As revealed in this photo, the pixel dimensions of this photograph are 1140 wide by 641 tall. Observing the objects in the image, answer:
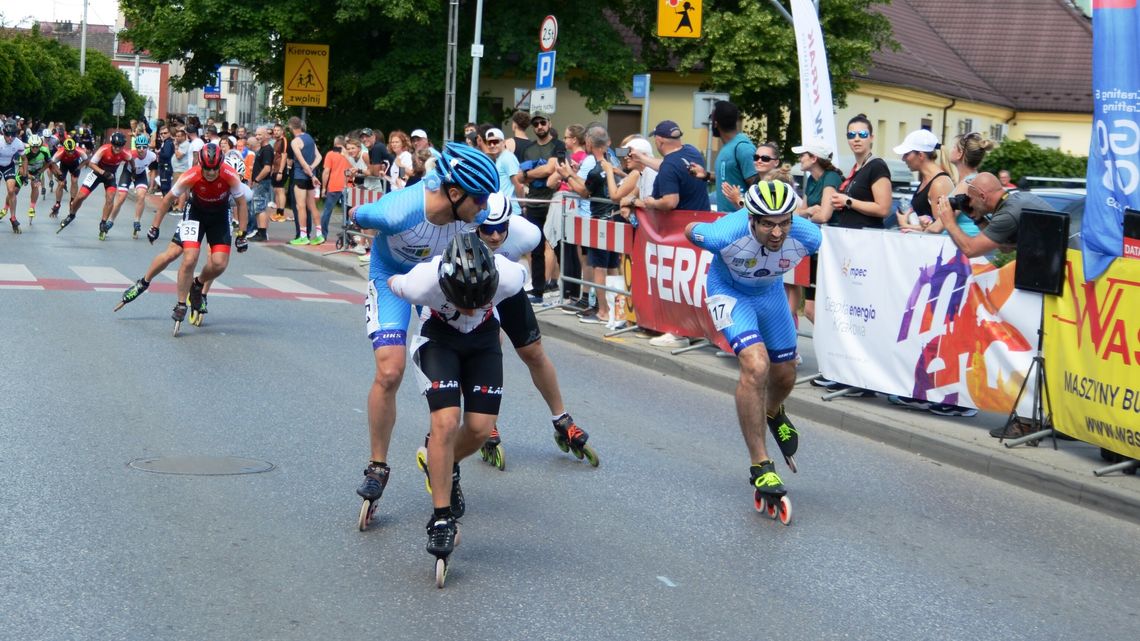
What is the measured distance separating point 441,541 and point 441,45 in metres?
34.4

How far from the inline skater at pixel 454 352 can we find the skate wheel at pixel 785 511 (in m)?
1.69

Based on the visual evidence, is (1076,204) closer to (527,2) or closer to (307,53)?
(307,53)

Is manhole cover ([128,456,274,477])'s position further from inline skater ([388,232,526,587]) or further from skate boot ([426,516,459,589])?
skate boot ([426,516,459,589])

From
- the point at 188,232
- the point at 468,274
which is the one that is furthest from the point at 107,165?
the point at 468,274

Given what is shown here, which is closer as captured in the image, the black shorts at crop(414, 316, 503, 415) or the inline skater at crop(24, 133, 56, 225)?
the black shorts at crop(414, 316, 503, 415)

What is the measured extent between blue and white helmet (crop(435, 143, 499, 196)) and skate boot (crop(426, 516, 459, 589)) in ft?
4.59

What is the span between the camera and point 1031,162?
3538 centimetres

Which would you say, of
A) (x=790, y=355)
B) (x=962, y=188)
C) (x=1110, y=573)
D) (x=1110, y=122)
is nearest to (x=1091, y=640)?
(x=1110, y=573)

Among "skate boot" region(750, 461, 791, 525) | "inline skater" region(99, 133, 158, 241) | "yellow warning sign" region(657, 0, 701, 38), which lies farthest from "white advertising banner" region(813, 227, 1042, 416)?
"inline skater" region(99, 133, 158, 241)

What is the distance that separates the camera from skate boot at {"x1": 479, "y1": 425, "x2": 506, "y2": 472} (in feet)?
27.8

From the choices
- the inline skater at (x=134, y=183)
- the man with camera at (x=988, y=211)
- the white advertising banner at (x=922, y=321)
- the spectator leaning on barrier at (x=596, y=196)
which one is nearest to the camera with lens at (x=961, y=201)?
the man with camera at (x=988, y=211)

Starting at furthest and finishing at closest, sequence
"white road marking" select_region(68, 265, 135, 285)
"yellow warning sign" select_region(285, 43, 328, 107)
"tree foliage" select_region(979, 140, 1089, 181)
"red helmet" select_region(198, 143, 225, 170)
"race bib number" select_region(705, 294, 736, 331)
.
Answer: "yellow warning sign" select_region(285, 43, 328, 107) < "tree foliage" select_region(979, 140, 1089, 181) < "white road marking" select_region(68, 265, 135, 285) < "red helmet" select_region(198, 143, 225, 170) < "race bib number" select_region(705, 294, 736, 331)

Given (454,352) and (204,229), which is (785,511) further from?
(204,229)

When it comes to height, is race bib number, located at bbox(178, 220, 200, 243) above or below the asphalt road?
above
